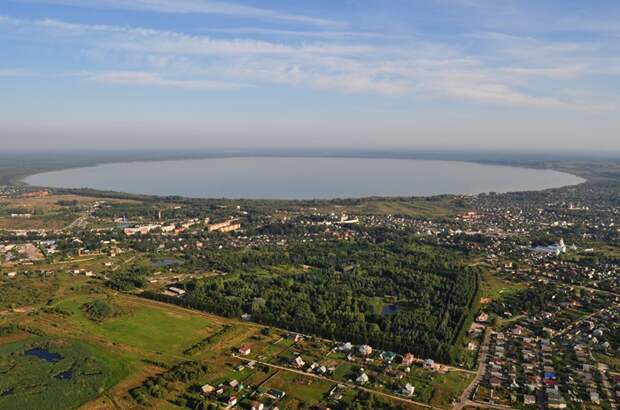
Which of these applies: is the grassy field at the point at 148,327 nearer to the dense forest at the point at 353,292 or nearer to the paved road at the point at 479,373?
the dense forest at the point at 353,292

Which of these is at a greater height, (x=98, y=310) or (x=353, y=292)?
(x=98, y=310)

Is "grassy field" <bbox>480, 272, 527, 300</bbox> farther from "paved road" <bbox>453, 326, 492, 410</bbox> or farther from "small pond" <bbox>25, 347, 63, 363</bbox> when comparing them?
"small pond" <bbox>25, 347, 63, 363</bbox>

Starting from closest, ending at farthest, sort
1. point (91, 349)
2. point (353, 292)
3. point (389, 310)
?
point (91, 349), point (389, 310), point (353, 292)

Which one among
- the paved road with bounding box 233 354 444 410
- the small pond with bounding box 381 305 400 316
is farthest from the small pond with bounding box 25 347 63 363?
the small pond with bounding box 381 305 400 316

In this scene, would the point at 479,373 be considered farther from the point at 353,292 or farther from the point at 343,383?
the point at 353,292

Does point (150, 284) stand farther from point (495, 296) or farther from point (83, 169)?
point (83, 169)

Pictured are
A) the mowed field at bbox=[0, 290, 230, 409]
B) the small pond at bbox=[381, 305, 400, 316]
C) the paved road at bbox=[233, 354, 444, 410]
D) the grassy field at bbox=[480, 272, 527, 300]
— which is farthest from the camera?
the grassy field at bbox=[480, 272, 527, 300]

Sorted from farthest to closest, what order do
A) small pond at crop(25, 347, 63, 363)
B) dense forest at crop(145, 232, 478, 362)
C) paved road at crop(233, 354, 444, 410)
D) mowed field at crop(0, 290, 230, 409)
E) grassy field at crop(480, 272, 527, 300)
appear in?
grassy field at crop(480, 272, 527, 300) → dense forest at crop(145, 232, 478, 362) → small pond at crop(25, 347, 63, 363) → mowed field at crop(0, 290, 230, 409) → paved road at crop(233, 354, 444, 410)

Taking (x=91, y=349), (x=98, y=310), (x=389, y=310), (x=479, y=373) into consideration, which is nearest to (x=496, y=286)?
(x=389, y=310)
